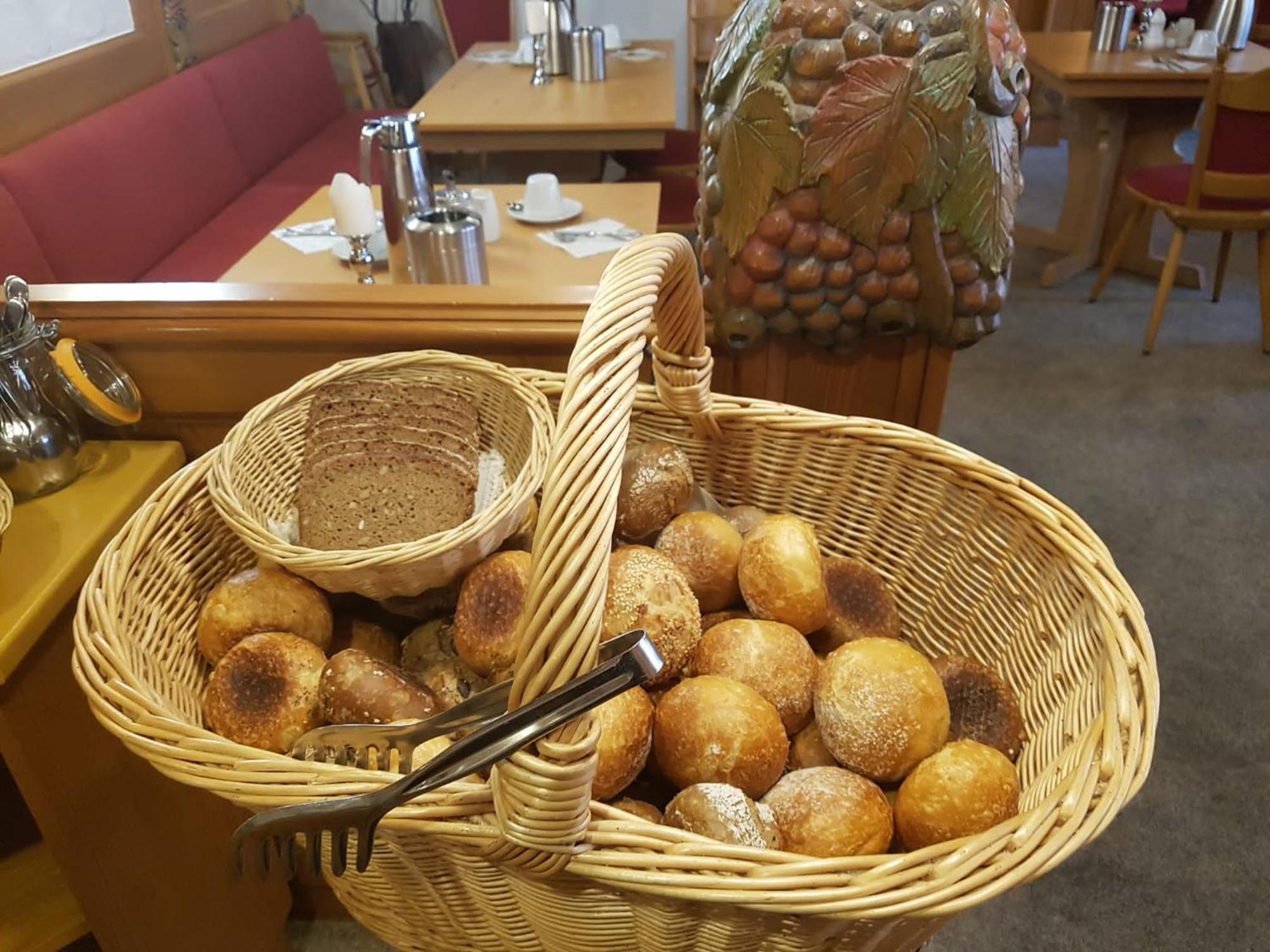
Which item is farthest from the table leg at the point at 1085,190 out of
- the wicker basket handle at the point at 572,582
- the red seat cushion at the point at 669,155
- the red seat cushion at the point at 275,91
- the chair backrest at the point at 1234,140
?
the wicker basket handle at the point at 572,582

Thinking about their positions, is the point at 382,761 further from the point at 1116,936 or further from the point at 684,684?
the point at 1116,936

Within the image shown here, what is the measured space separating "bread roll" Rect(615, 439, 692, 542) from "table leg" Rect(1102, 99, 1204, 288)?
2.96 m

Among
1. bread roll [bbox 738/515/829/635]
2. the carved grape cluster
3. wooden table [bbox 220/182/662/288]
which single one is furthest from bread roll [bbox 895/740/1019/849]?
wooden table [bbox 220/182/662/288]

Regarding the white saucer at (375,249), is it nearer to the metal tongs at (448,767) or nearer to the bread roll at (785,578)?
the bread roll at (785,578)

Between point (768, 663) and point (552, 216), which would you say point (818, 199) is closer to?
point (768, 663)

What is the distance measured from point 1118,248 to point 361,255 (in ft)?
8.30

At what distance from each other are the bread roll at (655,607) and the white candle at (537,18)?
261 cm

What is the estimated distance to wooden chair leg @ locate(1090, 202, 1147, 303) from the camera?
297cm

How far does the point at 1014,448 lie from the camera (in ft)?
7.88

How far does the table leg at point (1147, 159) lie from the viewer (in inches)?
122

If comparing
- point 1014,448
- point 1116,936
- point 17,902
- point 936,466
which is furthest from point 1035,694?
point 1014,448

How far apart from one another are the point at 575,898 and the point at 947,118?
0.76m

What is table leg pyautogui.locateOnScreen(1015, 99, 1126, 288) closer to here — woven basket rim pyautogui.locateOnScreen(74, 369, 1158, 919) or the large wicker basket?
the large wicker basket

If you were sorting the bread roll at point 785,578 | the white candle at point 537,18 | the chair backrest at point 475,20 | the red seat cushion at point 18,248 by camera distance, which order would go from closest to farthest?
the bread roll at point 785,578 → the red seat cushion at point 18,248 → the white candle at point 537,18 → the chair backrest at point 475,20
